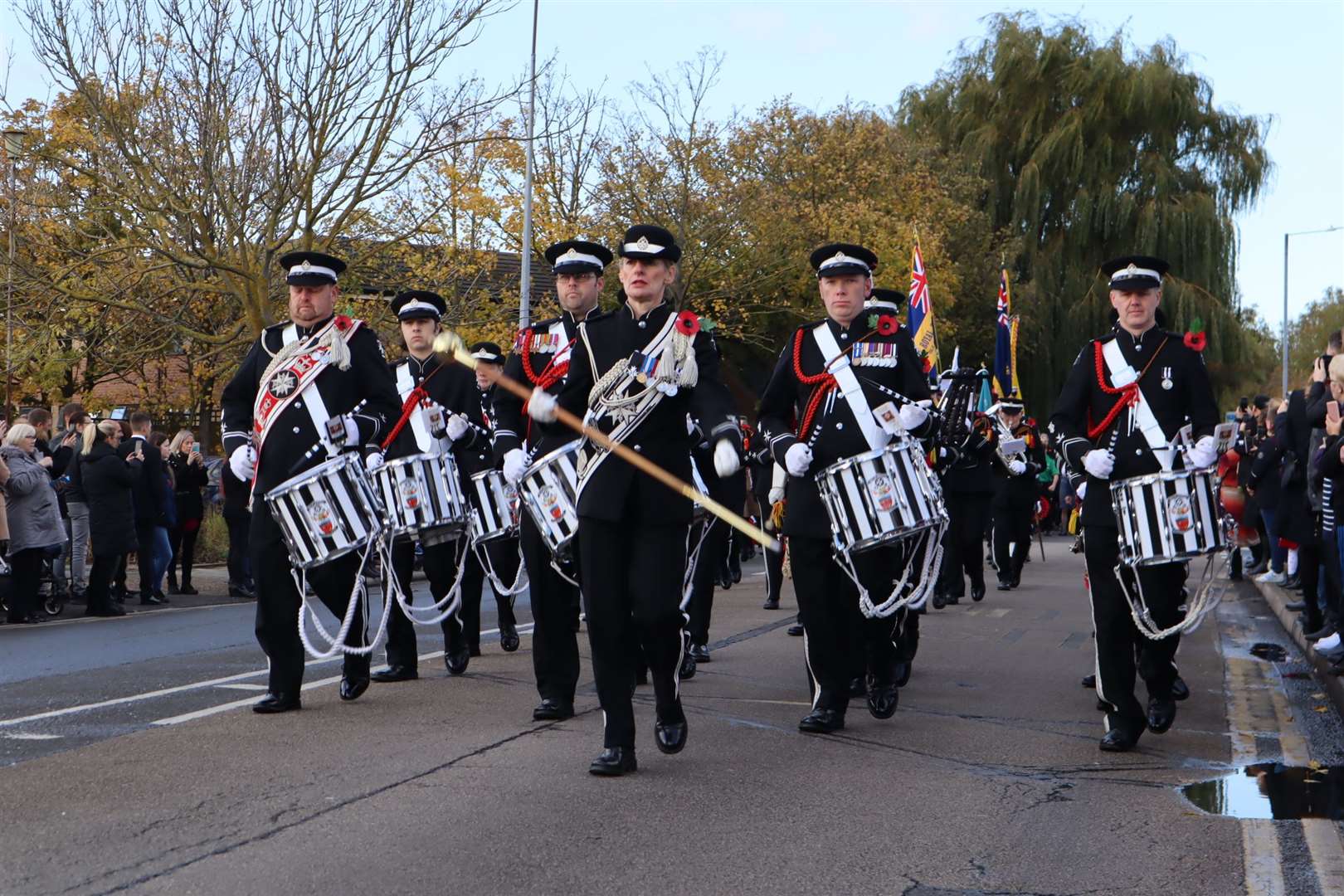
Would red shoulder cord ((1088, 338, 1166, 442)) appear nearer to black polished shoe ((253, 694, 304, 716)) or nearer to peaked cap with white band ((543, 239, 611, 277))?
peaked cap with white band ((543, 239, 611, 277))

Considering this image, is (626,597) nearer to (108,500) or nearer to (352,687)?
(352,687)

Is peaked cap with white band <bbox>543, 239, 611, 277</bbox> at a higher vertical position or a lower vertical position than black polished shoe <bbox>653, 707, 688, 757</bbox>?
higher

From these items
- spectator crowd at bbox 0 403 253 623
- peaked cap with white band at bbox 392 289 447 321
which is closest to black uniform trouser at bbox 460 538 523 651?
peaked cap with white band at bbox 392 289 447 321

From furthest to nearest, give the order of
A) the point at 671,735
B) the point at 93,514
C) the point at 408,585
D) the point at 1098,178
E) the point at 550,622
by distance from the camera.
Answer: the point at 1098,178 < the point at 93,514 < the point at 408,585 < the point at 550,622 < the point at 671,735

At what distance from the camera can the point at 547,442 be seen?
778 centimetres

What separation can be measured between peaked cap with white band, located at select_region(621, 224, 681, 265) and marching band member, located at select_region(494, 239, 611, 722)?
90 centimetres

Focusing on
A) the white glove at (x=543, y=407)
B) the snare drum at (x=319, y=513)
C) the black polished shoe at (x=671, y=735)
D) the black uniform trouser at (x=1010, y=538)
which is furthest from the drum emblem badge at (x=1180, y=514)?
the black uniform trouser at (x=1010, y=538)

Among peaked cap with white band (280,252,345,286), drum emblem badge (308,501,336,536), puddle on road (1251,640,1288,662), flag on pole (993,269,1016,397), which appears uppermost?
flag on pole (993,269,1016,397)

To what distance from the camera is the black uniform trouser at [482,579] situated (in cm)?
1045

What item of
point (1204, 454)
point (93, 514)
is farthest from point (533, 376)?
point (93, 514)

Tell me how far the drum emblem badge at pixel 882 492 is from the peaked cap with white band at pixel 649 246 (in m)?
1.58

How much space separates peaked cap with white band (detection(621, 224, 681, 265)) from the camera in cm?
693

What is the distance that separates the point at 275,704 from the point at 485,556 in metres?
2.55

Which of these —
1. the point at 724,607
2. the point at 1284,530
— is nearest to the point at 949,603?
the point at 724,607
